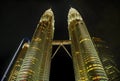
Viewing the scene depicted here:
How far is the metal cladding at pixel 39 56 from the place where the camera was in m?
28.0

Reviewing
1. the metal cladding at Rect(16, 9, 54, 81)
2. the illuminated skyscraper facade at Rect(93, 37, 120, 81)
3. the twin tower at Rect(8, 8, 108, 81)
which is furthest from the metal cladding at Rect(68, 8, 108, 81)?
the illuminated skyscraper facade at Rect(93, 37, 120, 81)

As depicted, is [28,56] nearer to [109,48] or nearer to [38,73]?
[38,73]

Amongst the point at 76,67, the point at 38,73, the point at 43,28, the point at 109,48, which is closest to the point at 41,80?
the point at 38,73

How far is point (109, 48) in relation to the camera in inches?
1779

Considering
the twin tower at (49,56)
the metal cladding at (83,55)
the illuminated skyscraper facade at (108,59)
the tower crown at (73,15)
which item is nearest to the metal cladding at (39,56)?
the twin tower at (49,56)

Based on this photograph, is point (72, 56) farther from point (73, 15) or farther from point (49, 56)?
point (73, 15)

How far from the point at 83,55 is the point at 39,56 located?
7245 mm

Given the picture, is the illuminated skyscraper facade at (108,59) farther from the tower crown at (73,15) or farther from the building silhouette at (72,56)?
the tower crown at (73,15)

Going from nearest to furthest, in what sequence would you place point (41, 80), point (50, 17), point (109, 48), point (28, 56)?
point (41, 80), point (28, 56), point (109, 48), point (50, 17)

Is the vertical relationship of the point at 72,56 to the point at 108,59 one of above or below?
below

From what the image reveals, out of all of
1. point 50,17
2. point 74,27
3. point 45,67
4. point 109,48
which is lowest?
point 45,67

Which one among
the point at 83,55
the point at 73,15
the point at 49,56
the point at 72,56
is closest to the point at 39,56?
the point at 49,56

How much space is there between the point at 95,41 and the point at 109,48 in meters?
4.09

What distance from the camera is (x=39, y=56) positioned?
33.7 m
